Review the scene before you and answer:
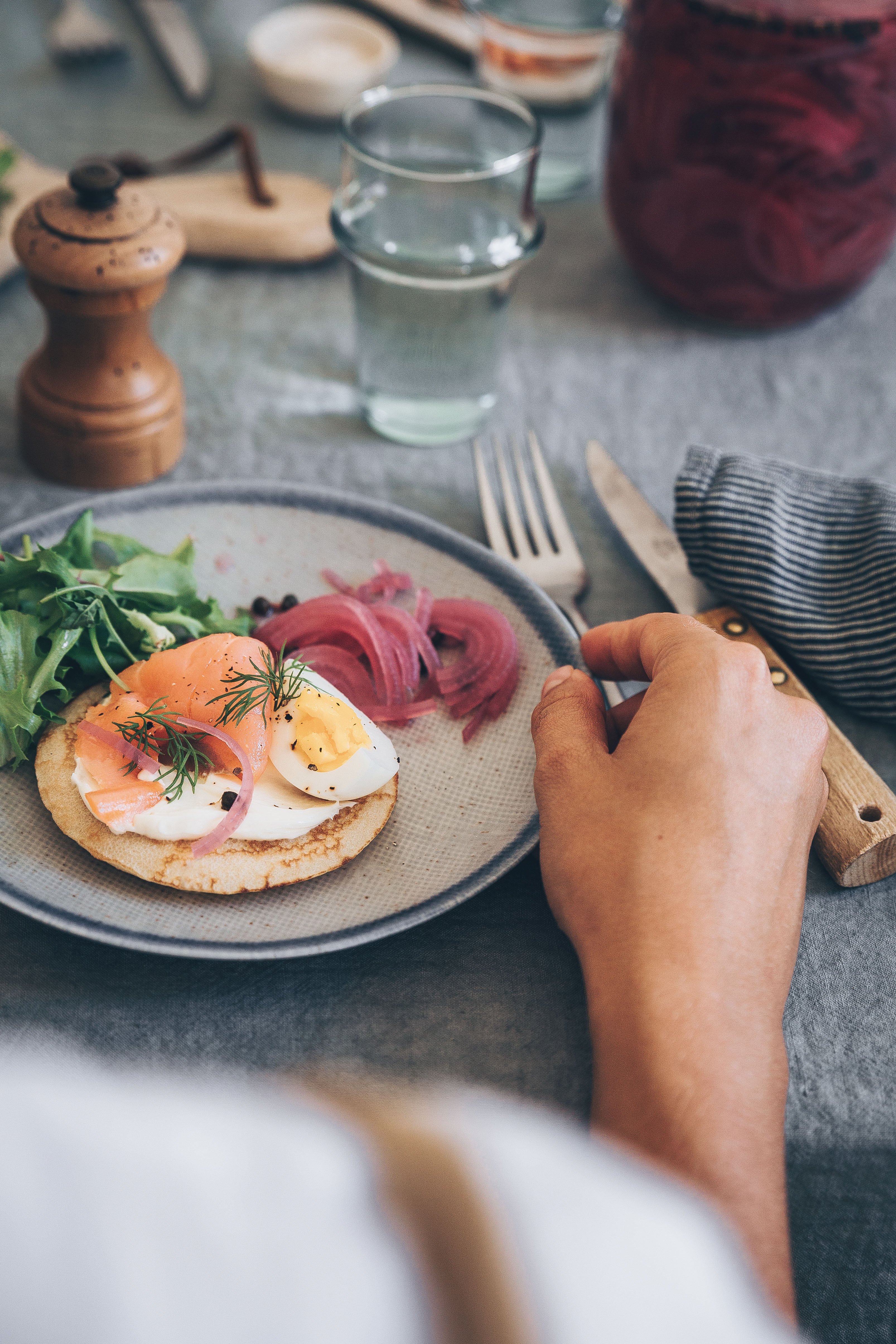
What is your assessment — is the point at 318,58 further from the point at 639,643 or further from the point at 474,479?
the point at 639,643

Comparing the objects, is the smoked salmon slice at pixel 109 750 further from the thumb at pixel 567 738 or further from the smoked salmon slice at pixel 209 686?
the thumb at pixel 567 738

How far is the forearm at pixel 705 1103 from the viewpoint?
24.3 inches

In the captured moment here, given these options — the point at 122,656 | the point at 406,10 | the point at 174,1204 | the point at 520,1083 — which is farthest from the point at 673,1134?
the point at 406,10

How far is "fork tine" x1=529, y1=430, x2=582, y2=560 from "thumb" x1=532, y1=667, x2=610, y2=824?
1.17ft

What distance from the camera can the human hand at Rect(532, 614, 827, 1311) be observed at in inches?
25.6

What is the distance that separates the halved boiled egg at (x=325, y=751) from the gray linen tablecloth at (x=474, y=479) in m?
0.14

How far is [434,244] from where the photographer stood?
142cm

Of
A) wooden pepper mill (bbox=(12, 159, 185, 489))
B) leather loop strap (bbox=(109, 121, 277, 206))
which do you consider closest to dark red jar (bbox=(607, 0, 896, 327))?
leather loop strap (bbox=(109, 121, 277, 206))

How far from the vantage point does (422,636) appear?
1.08m

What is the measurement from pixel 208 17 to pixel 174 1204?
278cm

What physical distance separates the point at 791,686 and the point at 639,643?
198 mm

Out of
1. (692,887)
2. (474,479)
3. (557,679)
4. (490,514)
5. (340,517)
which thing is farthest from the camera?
(474,479)

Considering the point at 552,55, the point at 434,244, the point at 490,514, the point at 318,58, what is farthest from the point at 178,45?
the point at 490,514

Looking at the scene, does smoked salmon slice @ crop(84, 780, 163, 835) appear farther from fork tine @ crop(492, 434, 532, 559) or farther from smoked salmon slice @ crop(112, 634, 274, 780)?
fork tine @ crop(492, 434, 532, 559)
